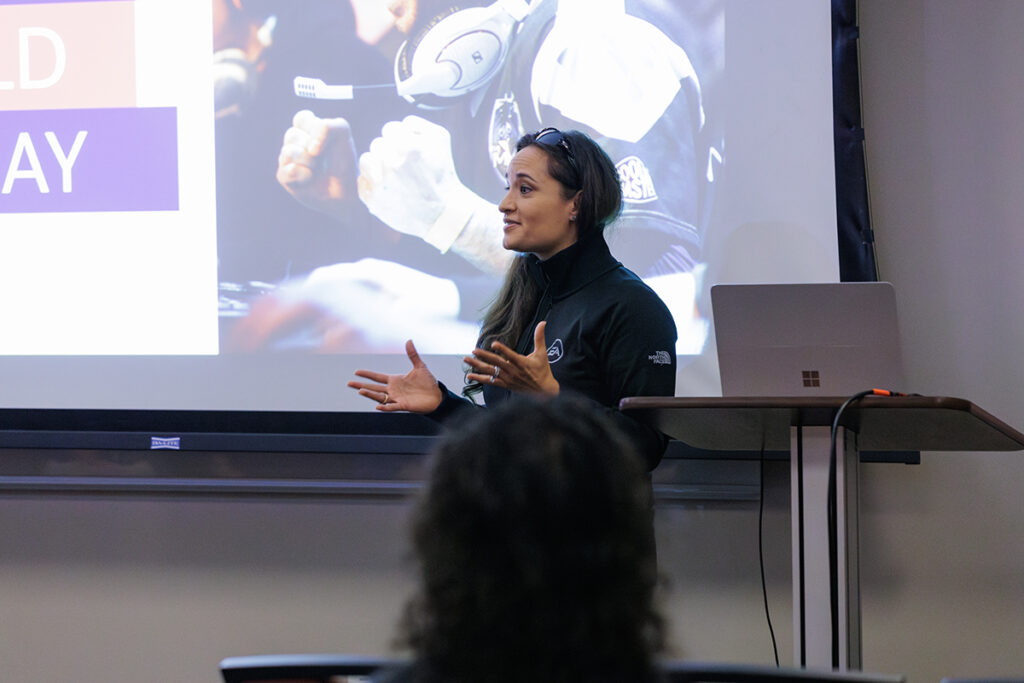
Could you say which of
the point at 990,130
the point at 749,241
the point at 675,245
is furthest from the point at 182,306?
the point at 990,130

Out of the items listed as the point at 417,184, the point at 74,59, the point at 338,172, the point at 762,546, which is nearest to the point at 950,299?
the point at 762,546

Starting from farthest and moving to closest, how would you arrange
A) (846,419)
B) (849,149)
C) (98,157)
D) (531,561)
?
(98,157) < (849,149) < (846,419) < (531,561)

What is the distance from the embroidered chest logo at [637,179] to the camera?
8.53 ft

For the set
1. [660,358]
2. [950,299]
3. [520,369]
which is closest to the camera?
[520,369]

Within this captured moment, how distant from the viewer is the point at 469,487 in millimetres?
556

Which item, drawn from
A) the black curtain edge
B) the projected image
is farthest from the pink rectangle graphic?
the black curtain edge

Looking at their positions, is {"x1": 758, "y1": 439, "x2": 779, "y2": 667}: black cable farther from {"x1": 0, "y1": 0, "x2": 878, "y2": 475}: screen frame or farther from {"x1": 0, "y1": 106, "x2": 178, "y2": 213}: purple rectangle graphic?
{"x1": 0, "y1": 106, "x2": 178, "y2": 213}: purple rectangle graphic

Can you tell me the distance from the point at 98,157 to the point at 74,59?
0.28 m

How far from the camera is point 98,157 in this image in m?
2.72

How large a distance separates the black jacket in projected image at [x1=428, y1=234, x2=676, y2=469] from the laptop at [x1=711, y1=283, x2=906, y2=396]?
0.73ft

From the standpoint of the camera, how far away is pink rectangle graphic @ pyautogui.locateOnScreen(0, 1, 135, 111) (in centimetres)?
273

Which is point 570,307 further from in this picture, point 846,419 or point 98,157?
point 98,157

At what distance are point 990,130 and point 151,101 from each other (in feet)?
7.37

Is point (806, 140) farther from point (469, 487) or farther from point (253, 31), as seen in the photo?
point (469, 487)
